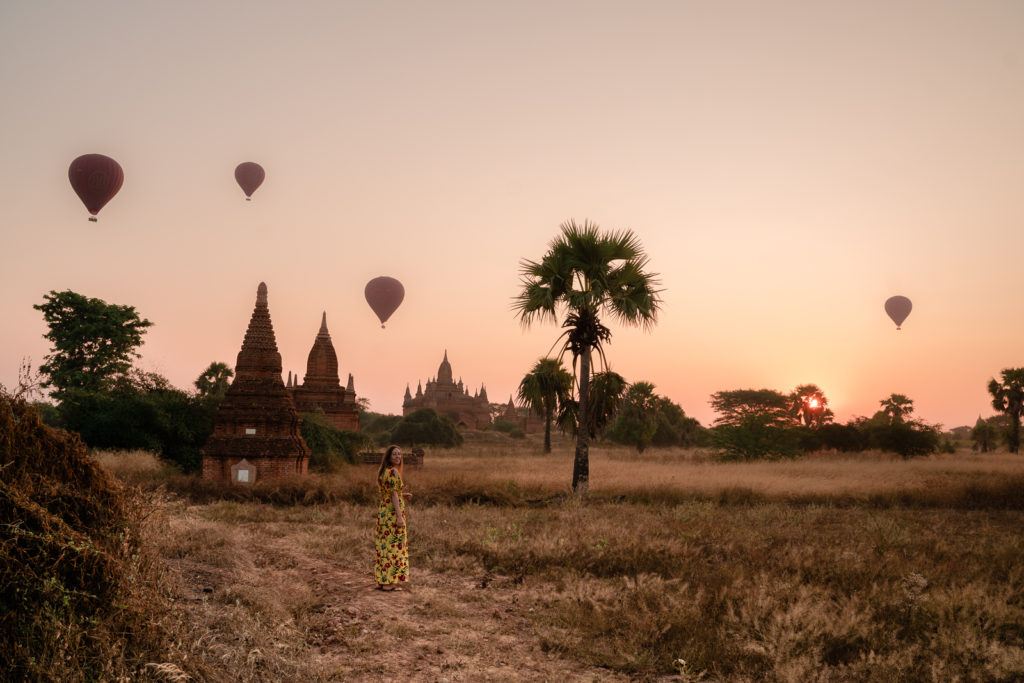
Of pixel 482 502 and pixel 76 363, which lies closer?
pixel 482 502

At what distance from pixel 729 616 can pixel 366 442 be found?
31.9m

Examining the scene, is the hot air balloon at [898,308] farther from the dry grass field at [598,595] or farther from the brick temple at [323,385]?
the brick temple at [323,385]

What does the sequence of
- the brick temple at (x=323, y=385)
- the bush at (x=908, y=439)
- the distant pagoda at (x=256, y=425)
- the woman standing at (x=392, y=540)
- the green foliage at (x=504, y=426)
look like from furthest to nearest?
the green foliage at (x=504, y=426), the brick temple at (x=323, y=385), the bush at (x=908, y=439), the distant pagoda at (x=256, y=425), the woman standing at (x=392, y=540)

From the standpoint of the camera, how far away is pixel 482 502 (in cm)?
1733

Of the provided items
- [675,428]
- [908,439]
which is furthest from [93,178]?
[675,428]

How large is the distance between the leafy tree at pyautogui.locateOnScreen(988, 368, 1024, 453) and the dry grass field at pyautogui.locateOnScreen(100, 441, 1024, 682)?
3937 centimetres

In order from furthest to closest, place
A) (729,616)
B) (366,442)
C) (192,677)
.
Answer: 1. (366,442)
2. (729,616)
3. (192,677)

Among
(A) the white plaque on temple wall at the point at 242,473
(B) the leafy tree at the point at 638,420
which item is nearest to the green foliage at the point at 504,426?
(B) the leafy tree at the point at 638,420

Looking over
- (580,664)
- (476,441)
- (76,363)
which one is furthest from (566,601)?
(476,441)

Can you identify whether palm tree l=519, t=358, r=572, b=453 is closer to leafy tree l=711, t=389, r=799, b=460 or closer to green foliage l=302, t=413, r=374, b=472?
green foliage l=302, t=413, r=374, b=472

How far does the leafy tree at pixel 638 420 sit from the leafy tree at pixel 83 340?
35733 millimetres

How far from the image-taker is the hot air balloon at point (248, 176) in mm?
29375

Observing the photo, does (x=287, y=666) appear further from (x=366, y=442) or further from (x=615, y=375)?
(x=366, y=442)

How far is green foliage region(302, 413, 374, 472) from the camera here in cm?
2673
